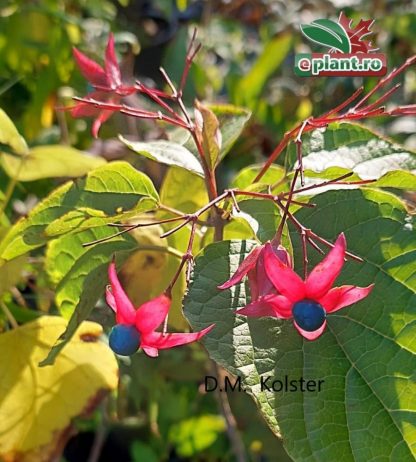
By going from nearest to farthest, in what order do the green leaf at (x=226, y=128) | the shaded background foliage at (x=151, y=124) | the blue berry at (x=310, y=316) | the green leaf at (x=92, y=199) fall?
the blue berry at (x=310, y=316) → the green leaf at (x=92, y=199) → the green leaf at (x=226, y=128) → the shaded background foliage at (x=151, y=124)

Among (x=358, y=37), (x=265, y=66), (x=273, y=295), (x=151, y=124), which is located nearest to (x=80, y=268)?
(x=273, y=295)

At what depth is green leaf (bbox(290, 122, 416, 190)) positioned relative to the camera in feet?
2.23

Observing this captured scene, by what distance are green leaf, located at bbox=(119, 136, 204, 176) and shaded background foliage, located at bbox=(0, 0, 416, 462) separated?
0.18 m

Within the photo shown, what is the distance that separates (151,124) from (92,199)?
0.64 meters

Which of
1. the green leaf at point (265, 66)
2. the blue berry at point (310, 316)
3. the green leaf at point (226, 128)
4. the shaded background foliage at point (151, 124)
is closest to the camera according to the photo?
the blue berry at point (310, 316)

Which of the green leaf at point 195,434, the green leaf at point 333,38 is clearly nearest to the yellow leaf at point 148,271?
the green leaf at point 333,38

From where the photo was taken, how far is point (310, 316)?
0.48 metres

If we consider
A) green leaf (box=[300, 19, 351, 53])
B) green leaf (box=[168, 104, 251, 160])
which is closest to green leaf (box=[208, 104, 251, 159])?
green leaf (box=[168, 104, 251, 160])

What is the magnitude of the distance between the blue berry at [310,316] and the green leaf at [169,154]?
0.21 m

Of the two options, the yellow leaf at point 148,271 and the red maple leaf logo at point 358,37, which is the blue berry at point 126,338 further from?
the red maple leaf logo at point 358,37

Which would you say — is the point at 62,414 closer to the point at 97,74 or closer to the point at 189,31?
the point at 97,74

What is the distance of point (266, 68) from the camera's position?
1472 mm

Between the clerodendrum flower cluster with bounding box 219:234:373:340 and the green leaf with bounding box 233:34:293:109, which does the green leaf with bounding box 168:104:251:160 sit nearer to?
the clerodendrum flower cluster with bounding box 219:234:373:340

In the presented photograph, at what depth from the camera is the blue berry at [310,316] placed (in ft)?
1.59
